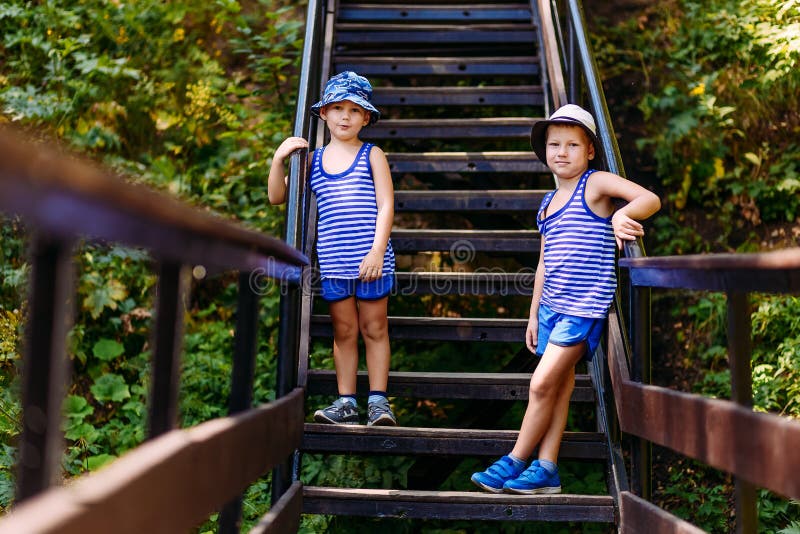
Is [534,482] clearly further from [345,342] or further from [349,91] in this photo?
[349,91]

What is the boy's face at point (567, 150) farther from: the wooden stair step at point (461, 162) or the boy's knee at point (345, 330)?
the wooden stair step at point (461, 162)

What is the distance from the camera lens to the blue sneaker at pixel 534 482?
10.7ft

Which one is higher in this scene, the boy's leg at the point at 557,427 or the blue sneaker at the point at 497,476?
the boy's leg at the point at 557,427

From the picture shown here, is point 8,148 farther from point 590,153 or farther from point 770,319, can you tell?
point 770,319

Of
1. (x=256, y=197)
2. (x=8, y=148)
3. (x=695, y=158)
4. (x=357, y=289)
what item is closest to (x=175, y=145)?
(x=256, y=197)

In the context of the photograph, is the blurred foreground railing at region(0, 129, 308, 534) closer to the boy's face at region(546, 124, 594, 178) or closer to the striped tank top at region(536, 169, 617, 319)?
the striped tank top at region(536, 169, 617, 319)

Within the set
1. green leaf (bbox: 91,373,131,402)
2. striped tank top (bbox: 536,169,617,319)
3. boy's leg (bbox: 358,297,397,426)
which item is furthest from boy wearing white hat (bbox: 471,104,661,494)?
green leaf (bbox: 91,373,131,402)

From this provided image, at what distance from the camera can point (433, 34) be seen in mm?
6320

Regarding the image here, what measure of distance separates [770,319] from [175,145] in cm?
411

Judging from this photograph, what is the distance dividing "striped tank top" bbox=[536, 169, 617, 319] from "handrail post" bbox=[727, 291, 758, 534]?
107 centimetres

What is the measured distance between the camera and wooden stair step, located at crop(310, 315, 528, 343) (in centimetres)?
422

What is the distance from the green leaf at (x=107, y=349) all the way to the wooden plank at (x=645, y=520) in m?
3.26

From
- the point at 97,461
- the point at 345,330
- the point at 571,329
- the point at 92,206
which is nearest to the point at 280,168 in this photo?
the point at 345,330

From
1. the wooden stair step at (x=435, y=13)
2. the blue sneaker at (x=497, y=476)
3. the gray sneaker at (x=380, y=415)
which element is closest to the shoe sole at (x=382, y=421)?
the gray sneaker at (x=380, y=415)
